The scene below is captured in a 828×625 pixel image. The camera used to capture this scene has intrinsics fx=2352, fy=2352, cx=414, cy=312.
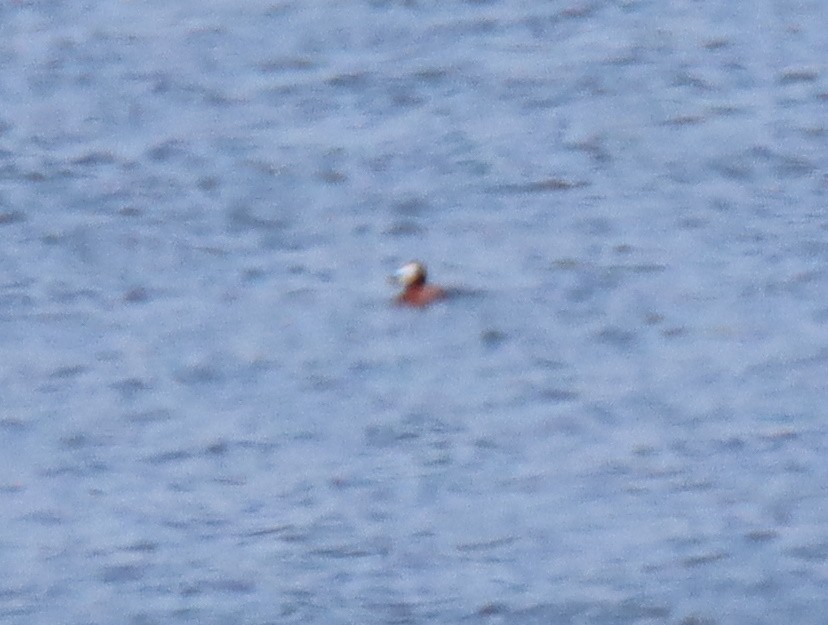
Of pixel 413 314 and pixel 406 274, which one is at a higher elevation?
pixel 406 274

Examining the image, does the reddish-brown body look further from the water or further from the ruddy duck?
the water

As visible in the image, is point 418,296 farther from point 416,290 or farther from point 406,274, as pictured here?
point 406,274

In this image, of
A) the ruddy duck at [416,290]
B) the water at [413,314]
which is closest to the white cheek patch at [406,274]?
the ruddy duck at [416,290]

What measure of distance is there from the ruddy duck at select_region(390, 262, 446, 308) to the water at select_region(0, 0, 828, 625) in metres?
0.13

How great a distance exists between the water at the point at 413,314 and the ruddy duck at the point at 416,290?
5.1 inches

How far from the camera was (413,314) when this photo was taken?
1365cm

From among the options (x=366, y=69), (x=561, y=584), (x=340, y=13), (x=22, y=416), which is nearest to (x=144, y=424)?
(x=22, y=416)

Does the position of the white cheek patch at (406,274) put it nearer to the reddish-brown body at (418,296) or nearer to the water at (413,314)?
the reddish-brown body at (418,296)

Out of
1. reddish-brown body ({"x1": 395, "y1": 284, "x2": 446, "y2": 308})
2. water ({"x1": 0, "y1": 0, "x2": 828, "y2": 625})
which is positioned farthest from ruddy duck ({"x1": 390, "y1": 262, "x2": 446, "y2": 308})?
water ({"x1": 0, "y1": 0, "x2": 828, "y2": 625})

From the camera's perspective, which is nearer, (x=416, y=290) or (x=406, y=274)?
(x=416, y=290)

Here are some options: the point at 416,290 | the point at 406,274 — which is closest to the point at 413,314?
the point at 416,290

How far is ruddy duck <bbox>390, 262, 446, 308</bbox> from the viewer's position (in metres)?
13.5

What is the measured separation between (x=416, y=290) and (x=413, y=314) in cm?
15

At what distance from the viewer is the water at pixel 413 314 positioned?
1059 centimetres
